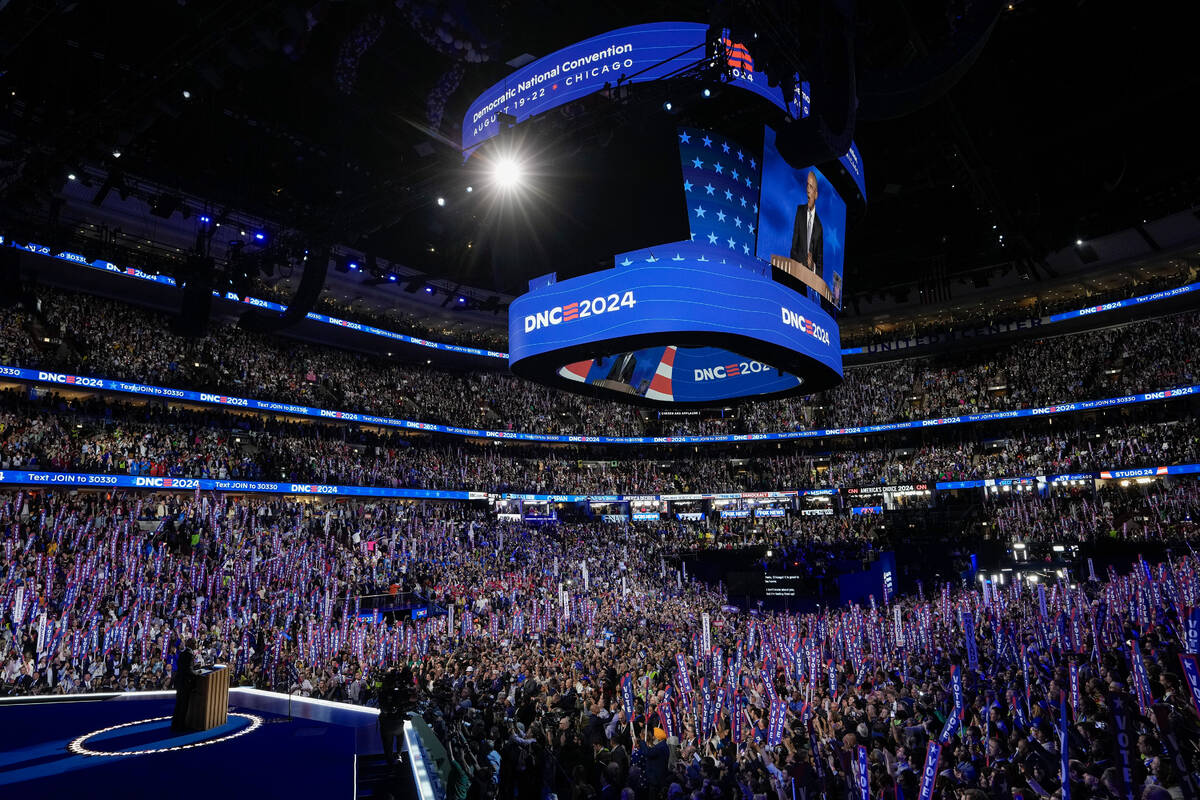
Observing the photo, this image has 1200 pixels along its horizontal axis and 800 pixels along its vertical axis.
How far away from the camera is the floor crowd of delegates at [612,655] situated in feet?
23.5

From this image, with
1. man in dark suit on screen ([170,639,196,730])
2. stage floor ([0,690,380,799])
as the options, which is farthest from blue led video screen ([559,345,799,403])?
man in dark suit on screen ([170,639,196,730])

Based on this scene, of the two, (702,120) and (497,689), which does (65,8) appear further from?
(497,689)

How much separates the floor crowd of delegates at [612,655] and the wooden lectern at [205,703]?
3107 millimetres

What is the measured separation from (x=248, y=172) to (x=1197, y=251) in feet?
145

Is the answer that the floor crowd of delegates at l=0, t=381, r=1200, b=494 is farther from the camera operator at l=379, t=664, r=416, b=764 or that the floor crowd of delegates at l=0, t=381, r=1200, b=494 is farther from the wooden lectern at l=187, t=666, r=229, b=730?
the camera operator at l=379, t=664, r=416, b=764

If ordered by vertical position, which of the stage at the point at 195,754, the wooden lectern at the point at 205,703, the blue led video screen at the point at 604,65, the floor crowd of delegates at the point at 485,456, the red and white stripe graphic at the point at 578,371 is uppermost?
the blue led video screen at the point at 604,65

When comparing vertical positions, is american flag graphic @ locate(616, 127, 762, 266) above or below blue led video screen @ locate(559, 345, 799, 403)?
above

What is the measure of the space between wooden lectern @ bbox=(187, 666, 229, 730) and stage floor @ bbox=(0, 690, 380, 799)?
0.18 m

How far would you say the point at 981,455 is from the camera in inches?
1563

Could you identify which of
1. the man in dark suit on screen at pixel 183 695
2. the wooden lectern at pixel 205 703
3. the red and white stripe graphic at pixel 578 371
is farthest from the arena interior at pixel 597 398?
the man in dark suit on screen at pixel 183 695

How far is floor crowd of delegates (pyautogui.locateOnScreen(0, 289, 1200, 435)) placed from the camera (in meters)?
30.0

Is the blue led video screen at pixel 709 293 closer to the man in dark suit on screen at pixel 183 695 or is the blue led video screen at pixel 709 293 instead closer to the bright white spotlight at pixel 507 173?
the bright white spotlight at pixel 507 173

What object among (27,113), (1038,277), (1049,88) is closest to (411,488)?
(27,113)

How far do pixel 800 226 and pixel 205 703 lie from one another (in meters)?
12.3
